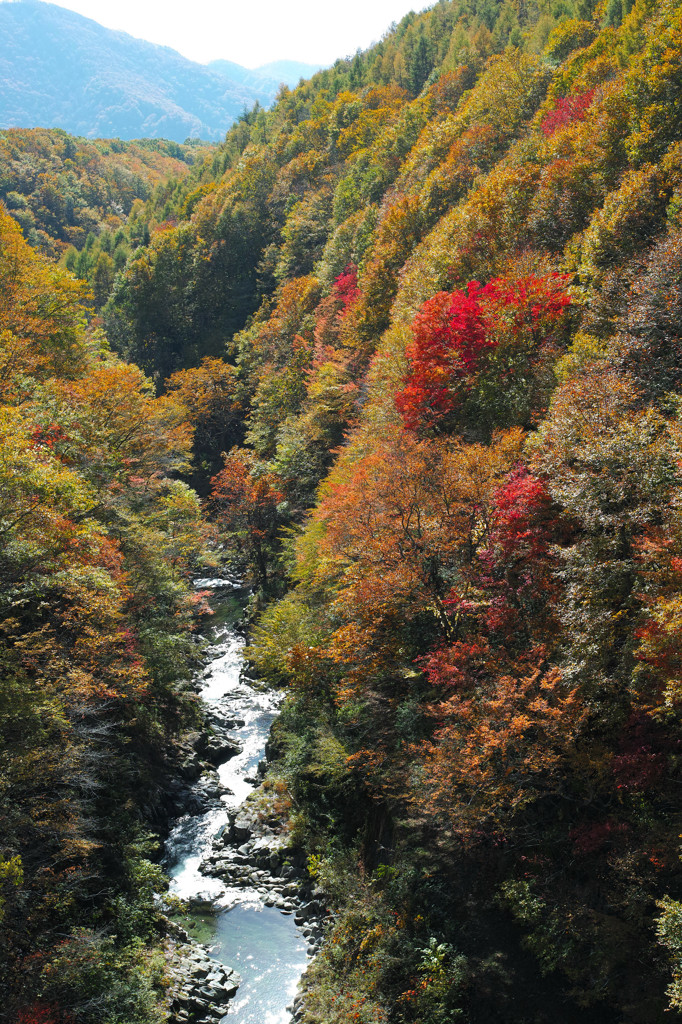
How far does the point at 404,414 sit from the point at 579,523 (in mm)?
13101

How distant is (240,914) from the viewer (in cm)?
1931

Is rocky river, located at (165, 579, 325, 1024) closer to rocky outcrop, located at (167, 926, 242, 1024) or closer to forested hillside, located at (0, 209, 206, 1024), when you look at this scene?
rocky outcrop, located at (167, 926, 242, 1024)

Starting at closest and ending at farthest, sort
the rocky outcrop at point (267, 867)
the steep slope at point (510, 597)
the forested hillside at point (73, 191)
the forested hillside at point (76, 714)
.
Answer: the steep slope at point (510, 597)
the forested hillside at point (76, 714)
the rocky outcrop at point (267, 867)
the forested hillside at point (73, 191)

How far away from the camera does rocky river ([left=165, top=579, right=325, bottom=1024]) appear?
16.3 metres

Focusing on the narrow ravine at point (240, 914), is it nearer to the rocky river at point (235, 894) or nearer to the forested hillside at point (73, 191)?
the rocky river at point (235, 894)

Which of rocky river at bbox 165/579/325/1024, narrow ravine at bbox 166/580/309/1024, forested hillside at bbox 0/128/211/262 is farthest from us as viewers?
forested hillside at bbox 0/128/211/262

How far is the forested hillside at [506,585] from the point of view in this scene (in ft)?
41.1

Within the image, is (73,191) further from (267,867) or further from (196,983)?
(196,983)

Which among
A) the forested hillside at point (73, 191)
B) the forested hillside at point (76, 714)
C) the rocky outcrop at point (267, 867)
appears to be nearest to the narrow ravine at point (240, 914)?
the rocky outcrop at point (267, 867)

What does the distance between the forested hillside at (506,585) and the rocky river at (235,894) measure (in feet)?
4.27

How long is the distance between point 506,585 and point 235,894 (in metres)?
13.5

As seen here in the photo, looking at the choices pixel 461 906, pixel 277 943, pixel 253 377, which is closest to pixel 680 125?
pixel 461 906

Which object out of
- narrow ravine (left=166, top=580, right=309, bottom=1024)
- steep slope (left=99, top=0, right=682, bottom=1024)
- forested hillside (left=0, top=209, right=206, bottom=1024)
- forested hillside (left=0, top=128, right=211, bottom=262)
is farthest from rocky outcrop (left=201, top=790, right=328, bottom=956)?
forested hillside (left=0, top=128, right=211, bottom=262)

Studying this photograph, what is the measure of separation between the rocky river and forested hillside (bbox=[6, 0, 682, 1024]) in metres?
1.30
